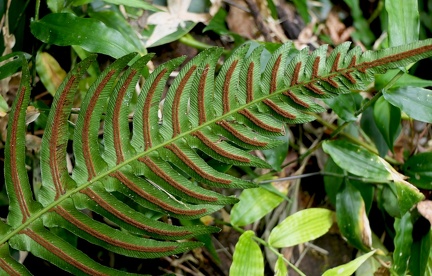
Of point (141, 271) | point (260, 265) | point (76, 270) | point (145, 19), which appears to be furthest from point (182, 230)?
point (145, 19)

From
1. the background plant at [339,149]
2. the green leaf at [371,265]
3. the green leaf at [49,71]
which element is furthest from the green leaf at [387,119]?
the green leaf at [49,71]

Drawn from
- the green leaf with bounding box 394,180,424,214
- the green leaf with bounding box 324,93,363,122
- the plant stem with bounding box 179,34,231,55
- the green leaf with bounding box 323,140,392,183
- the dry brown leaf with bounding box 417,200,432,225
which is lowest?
the dry brown leaf with bounding box 417,200,432,225

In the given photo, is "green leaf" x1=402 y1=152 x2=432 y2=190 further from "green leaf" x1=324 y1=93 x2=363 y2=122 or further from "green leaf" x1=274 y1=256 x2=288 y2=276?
"green leaf" x1=274 y1=256 x2=288 y2=276

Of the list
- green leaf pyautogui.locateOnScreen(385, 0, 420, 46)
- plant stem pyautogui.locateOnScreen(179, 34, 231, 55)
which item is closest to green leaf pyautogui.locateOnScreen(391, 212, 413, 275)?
green leaf pyautogui.locateOnScreen(385, 0, 420, 46)

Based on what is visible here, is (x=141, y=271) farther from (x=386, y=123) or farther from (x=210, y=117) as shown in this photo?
(x=386, y=123)

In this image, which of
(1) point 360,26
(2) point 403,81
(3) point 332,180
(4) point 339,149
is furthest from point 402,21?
(1) point 360,26

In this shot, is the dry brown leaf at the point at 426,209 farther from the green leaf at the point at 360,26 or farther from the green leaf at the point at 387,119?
the green leaf at the point at 360,26
